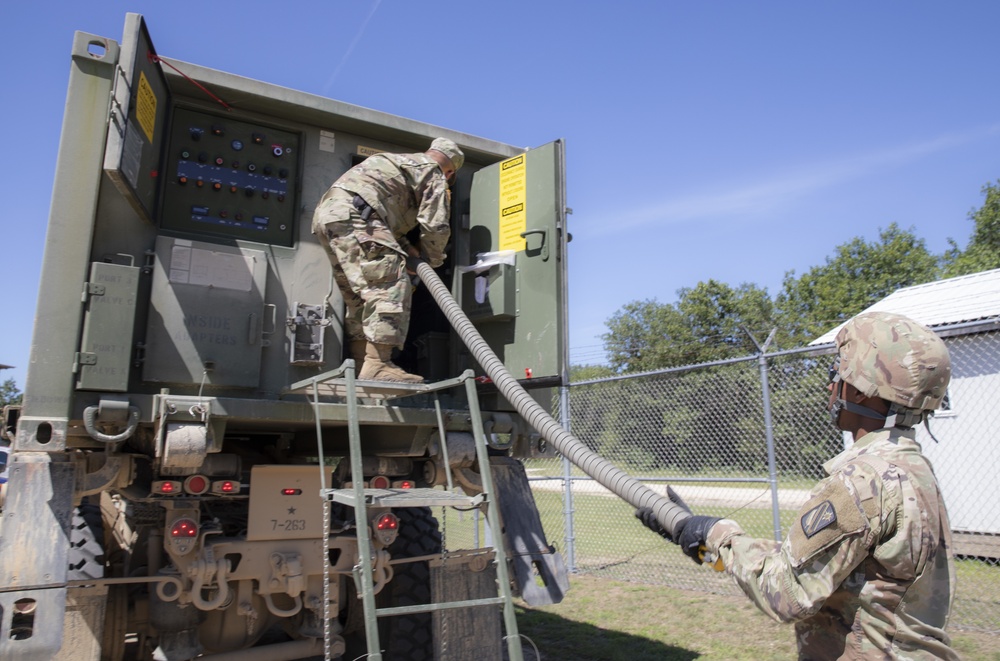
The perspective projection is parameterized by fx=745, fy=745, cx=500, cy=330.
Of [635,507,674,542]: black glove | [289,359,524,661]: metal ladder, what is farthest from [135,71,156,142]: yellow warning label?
[635,507,674,542]: black glove

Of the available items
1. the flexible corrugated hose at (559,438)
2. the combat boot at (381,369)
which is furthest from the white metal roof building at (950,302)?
the combat boot at (381,369)

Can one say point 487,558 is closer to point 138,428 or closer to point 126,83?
point 138,428

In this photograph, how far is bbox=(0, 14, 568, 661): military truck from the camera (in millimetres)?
3273

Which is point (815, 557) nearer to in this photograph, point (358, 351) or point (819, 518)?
point (819, 518)

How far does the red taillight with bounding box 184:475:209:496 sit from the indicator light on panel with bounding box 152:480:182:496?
0.04 m

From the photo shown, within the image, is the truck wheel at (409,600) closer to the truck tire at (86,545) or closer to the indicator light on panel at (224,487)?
the indicator light on panel at (224,487)

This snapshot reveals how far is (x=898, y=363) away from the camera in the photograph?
206 cm

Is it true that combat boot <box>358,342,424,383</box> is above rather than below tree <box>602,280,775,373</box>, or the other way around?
below

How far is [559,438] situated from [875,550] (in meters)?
1.70

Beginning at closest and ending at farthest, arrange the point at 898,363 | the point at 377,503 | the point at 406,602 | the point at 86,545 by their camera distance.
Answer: the point at 898,363
the point at 377,503
the point at 86,545
the point at 406,602

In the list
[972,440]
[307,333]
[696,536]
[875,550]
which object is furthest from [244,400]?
[972,440]

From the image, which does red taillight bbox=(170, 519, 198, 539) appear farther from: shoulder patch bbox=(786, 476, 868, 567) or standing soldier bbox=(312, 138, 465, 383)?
shoulder patch bbox=(786, 476, 868, 567)

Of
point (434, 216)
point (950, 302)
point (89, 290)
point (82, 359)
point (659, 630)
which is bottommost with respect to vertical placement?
point (659, 630)

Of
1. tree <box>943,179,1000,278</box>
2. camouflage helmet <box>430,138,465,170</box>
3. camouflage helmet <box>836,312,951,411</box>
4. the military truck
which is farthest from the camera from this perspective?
tree <box>943,179,1000,278</box>
